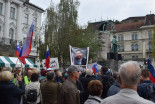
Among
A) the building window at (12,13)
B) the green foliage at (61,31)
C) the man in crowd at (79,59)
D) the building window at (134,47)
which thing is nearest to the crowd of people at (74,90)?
the man in crowd at (79,59)

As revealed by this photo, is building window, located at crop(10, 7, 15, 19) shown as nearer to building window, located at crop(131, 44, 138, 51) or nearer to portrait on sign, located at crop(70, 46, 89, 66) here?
portrait on sign, located at crop(70, 46, 89, 66)

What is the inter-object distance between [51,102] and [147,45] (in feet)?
196

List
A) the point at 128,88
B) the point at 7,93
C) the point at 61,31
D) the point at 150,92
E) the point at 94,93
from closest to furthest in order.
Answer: the point at 128,88
the point at 94,93
the point at 150,92
the point at 7,93
the point at 61,31

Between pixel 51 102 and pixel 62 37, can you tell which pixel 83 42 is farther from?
pixel 51 102

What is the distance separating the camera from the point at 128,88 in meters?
2.04

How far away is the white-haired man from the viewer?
194 centimetres

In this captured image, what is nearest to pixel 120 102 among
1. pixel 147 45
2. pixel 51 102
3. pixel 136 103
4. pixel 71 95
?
pixel 136 103

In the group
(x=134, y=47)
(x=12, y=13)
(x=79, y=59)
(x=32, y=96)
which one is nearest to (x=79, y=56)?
(x=79, y=59)

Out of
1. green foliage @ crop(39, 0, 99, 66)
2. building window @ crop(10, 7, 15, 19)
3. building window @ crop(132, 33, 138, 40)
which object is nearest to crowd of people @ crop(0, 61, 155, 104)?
green foliage @ crop(39, 0, 99, 66)

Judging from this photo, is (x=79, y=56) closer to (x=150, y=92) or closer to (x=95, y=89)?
(x=150, y=92)

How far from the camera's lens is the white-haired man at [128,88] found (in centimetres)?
194

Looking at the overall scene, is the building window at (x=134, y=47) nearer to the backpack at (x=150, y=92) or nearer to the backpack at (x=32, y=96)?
the backpack at (x=150, y=92)

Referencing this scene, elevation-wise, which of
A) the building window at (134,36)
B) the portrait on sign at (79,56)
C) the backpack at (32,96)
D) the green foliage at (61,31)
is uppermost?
the building window at (134,36)

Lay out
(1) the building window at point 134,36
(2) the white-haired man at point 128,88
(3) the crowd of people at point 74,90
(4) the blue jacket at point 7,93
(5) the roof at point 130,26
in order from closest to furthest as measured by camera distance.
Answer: (2) the white-haired man at point 128,88
(3) the crowd of people at point 74,90
(4) the blue jacket at point 7,93
(5) the roof at point 130,26
(1) the building window at point 134,36
